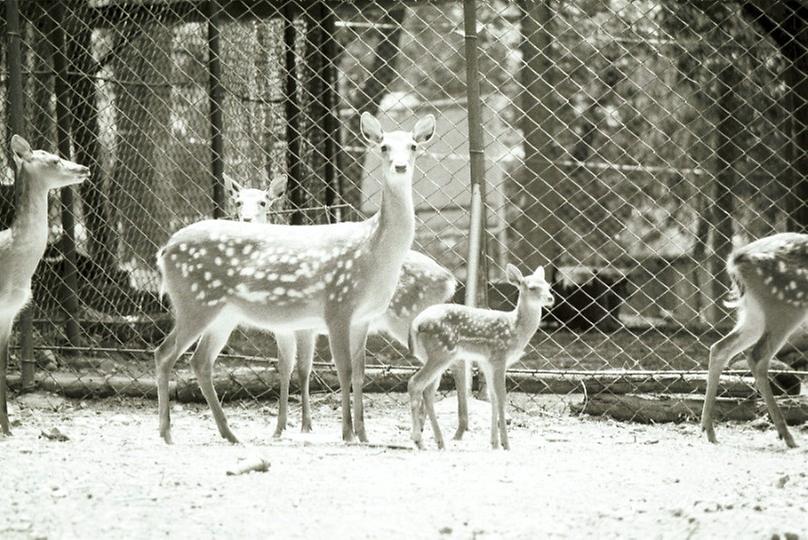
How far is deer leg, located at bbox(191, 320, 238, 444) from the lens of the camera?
18.1 feet

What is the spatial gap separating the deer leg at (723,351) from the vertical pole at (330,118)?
2.91 meters

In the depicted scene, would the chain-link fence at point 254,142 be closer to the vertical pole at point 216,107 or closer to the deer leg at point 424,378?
the vertical pole at point 216,107

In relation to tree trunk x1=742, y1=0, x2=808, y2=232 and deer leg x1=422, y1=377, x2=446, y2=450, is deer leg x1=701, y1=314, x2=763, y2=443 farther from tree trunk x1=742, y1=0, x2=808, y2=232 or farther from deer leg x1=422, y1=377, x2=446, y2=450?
tree trunk x1=742, y1=0, x2=808, y2=232

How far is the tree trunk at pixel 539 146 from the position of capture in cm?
888

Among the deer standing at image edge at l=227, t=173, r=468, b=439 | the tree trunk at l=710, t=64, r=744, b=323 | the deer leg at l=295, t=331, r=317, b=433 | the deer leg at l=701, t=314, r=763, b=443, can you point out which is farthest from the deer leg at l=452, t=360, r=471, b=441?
the tree trunk at l=710, t=64, r=744, b=323

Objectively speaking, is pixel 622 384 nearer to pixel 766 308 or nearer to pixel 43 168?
pixel 766 308

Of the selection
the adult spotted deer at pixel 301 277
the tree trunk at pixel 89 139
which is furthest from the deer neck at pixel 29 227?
the tree trunk at pixel 89 139

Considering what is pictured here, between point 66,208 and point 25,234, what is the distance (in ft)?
7.60

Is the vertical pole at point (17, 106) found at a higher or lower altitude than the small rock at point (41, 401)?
higher

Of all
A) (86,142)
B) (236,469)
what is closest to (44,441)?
(236,469)

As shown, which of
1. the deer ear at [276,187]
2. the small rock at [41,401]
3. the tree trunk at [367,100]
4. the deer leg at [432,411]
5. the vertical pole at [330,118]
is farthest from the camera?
the tree trunk at [367,100]

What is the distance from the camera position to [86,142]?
8445 millimetres

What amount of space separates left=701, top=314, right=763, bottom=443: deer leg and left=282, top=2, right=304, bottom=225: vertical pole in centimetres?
298

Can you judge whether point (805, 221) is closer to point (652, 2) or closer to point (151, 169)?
point (652, 2)
